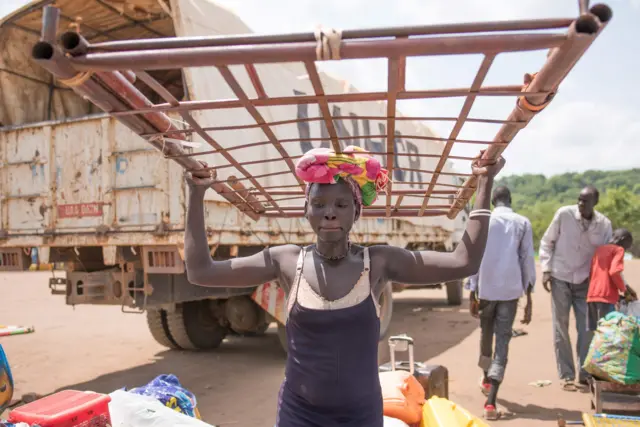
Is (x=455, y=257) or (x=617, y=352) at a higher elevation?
(x=455, y=257)

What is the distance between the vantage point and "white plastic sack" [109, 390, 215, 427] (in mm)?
2859

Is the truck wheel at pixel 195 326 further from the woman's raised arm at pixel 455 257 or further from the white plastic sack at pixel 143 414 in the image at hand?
the woman's raised arm at pixel 455 257

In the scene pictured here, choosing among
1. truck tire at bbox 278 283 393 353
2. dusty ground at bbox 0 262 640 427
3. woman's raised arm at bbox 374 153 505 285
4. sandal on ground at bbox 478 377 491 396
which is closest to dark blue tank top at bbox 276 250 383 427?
woman's raised arm at bbox 374 153 505 285

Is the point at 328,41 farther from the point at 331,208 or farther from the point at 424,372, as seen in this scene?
the point at 424,372

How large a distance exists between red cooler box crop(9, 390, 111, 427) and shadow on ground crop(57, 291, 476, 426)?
1.50 meters

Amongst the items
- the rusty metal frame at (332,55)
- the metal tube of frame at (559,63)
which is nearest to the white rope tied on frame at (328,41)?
the rusty metal frame at (332,55)

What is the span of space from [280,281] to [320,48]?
1012 millimetres

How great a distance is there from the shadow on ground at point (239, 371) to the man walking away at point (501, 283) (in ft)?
2.92

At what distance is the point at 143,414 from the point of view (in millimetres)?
2922

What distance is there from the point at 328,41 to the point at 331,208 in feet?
2.19

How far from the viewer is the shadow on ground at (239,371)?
A: 4555mm

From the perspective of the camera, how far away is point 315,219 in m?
1.83

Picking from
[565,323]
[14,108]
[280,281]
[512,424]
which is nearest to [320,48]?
[280,281]

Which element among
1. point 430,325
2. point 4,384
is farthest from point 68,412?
point 430,325
